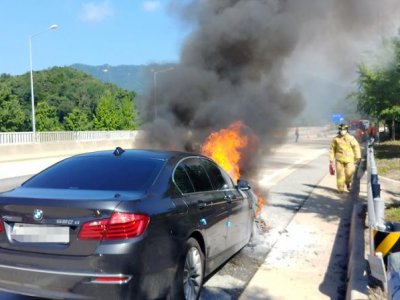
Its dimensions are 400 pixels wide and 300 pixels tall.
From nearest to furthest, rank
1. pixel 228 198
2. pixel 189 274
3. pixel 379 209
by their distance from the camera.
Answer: pixel 189 274, pixel 379 209, pixel 228 198

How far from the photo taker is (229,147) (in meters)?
9.24

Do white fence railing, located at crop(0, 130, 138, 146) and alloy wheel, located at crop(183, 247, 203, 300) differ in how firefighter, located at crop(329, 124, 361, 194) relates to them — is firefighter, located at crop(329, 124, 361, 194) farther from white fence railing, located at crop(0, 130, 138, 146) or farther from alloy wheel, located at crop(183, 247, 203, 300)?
white fence railing, located at crop(0, 130, 138, 146)

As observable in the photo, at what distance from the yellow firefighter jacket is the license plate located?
779 centimetres

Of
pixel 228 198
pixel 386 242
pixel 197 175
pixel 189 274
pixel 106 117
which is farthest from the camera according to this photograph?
pixel 106 117

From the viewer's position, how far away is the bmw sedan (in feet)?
9.43

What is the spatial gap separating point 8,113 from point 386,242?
148 feet

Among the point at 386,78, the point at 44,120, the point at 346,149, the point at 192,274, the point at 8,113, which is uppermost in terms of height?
the point at 386,78

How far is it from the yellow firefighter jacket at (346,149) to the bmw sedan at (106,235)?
6.56 m

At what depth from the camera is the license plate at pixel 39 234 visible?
295 cm

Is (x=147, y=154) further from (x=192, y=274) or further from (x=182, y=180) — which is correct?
(x=192, y=274)

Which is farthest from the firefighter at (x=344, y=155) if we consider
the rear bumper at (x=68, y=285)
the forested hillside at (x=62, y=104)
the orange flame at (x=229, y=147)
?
the forested hillside at (x=62, y=104)

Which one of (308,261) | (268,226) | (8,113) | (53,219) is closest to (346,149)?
(268,226)

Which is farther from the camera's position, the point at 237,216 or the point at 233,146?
the point at 233,146

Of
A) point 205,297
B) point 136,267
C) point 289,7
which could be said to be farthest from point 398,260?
point 289,7
